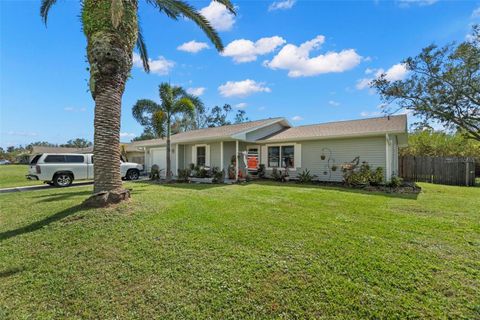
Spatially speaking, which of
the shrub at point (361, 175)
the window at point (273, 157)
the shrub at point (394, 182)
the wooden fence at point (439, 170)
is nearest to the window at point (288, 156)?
the window at point (273, 157)

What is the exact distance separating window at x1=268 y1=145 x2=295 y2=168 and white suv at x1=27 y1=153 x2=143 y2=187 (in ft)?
35.4

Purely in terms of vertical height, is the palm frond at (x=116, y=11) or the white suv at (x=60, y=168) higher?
the palm frond at (x=116, y=11)

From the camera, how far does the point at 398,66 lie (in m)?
15.7

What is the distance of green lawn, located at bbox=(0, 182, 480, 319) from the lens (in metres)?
2.77

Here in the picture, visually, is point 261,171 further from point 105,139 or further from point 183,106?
point 105,139

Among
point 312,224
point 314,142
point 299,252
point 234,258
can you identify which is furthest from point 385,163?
point 234,258

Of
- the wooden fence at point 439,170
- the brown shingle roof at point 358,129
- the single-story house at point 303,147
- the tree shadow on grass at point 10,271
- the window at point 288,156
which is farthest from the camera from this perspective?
the window at point 288,156

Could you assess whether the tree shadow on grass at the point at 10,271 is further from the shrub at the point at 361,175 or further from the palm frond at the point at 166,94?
the shrub at the point at 361,175

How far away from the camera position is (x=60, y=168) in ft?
41.7

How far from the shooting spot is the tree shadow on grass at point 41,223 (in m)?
5.01

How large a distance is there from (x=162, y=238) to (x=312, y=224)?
3.05 m

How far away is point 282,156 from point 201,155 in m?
5.46

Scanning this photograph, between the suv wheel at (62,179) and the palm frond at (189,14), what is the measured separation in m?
10.3

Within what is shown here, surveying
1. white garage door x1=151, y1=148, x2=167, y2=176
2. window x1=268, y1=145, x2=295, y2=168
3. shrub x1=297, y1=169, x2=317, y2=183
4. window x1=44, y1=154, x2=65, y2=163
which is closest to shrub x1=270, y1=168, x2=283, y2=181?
window x1=268, y1=145, x2=295, y2=168
